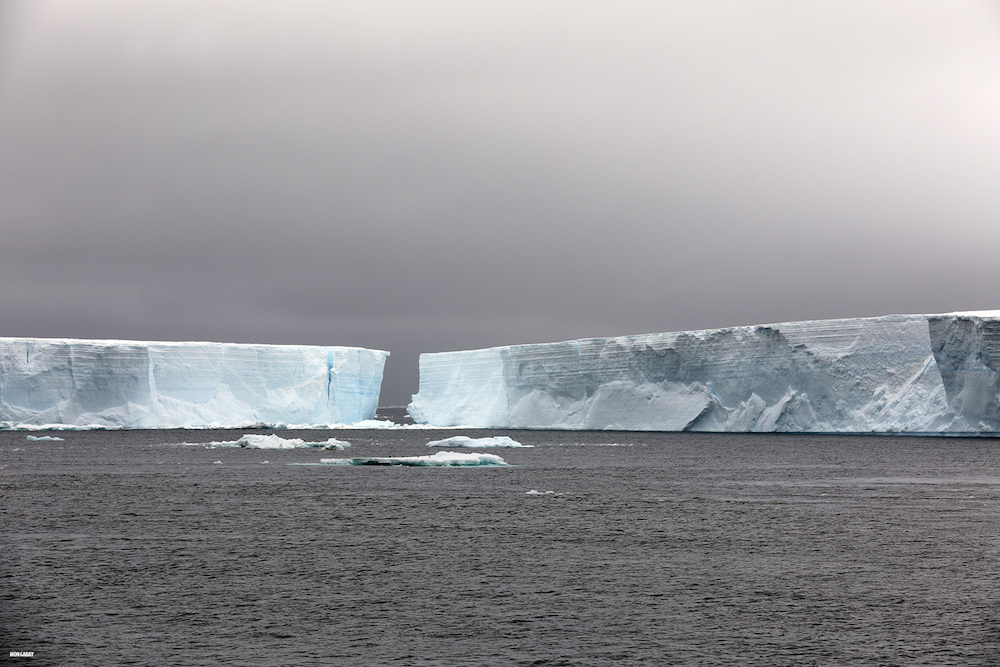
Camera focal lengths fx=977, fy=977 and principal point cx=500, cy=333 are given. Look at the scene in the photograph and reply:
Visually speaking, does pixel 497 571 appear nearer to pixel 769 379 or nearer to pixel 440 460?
pixel 440 460

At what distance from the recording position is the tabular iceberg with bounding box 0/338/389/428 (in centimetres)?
2956

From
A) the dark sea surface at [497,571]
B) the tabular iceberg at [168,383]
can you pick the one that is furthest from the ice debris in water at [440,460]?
the tabular iceberg at [168,383]

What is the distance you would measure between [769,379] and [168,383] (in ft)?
60.8

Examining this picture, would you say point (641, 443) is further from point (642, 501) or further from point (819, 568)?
point (819, 568)

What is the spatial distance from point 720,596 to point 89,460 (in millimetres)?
17235

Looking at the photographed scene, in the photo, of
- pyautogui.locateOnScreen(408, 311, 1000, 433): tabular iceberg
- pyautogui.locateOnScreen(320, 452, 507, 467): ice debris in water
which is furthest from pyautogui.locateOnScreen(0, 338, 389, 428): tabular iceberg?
pyautogui.locateOnScreen(320, 452, 507, 467): ice debris in water

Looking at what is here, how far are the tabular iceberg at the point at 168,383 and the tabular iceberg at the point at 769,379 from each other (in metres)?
6.08

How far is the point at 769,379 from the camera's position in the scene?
88.6 ft

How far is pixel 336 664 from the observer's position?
5473mm

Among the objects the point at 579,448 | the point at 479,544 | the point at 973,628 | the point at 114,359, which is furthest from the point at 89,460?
the point at 973,628

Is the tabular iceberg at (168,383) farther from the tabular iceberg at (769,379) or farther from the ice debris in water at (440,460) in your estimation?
the ice debris in water at (440,460)

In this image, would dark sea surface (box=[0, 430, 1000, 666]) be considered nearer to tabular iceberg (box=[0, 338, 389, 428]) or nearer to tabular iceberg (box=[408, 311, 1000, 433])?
tabular iceberg (box=[408, 311, 1000, 433])

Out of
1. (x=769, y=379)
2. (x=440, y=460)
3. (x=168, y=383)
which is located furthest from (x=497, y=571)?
(x=168, y=383)

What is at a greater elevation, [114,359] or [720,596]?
[114,359]
